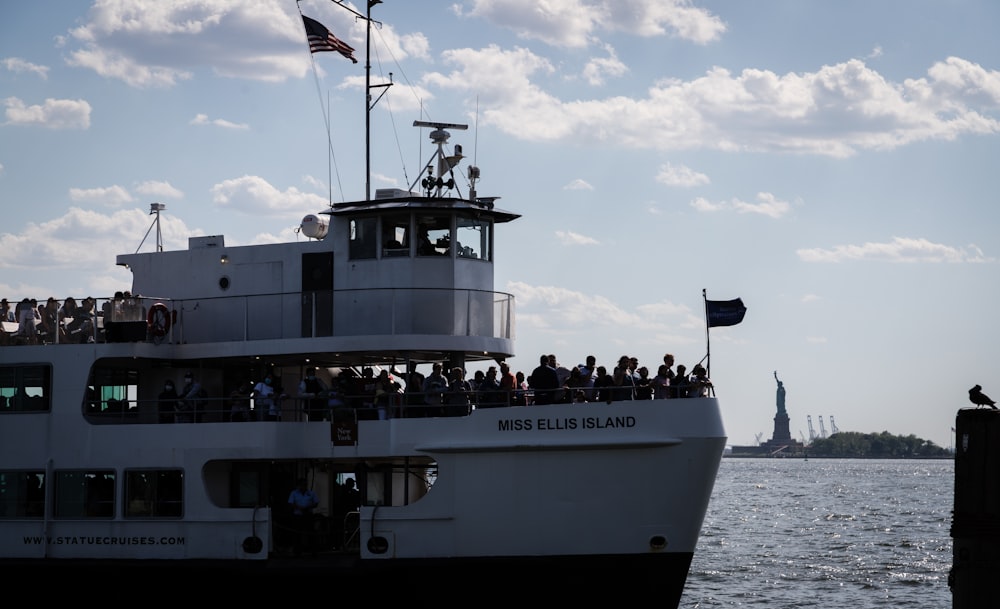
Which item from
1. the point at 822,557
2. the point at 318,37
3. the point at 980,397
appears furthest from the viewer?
the point at 822,557

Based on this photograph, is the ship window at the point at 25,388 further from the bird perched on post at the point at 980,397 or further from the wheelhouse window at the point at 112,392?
the bird perched on post at the point at 980,397

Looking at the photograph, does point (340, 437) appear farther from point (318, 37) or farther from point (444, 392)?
point (318, 37)

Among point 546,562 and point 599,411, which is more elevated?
point 599,411

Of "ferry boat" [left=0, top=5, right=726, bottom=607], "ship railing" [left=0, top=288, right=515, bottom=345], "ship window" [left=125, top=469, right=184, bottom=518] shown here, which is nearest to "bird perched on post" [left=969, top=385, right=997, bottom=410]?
"ferry boat" [left=0, top=5, right=726, bottom=607]

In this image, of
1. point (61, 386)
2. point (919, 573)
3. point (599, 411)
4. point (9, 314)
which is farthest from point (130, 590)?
point (919, 573)

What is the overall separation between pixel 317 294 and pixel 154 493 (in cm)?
416

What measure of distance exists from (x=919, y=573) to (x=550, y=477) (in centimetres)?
Answer: 2014

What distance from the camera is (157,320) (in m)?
23.9

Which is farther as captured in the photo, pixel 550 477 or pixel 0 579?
pixel 0 579

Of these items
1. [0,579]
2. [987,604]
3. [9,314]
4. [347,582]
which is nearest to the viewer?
[987,604]

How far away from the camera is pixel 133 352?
23359 mm

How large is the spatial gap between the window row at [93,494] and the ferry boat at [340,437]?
0.12 feet

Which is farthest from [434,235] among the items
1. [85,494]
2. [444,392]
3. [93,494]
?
[85,494]

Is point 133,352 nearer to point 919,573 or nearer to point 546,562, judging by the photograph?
point 546,562
